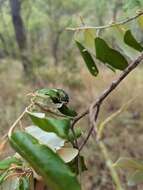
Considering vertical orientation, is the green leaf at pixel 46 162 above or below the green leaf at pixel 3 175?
above

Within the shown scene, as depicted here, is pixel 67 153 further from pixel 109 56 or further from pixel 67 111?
pixel 109 56

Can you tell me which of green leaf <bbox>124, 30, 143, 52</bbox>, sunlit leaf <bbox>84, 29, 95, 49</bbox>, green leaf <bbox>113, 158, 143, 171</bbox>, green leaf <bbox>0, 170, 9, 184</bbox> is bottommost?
green leaf <bbox>113, 158, 143, 171</bbox>

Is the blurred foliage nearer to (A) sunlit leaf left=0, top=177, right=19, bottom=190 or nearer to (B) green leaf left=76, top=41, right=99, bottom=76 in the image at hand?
(B) green leaf left=76, top=41, right=99, bottom=76

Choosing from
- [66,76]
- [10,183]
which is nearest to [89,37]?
[10,183]

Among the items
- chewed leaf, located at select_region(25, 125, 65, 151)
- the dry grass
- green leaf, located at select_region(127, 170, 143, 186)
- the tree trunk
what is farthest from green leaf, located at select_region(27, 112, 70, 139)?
the tree trunk

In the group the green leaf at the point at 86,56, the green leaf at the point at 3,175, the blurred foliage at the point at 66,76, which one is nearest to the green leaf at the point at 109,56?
the green leaf at the point at 86,56

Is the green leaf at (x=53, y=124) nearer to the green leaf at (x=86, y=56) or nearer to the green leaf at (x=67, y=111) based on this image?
the green leaf at (x=67, y=111)
